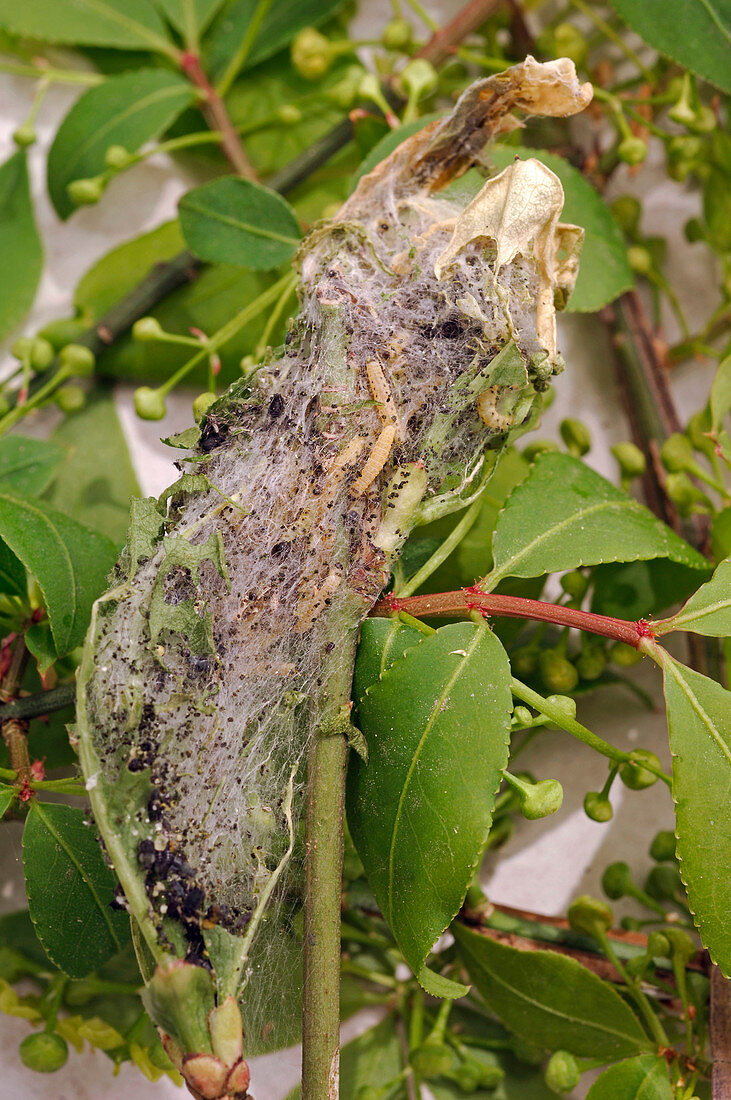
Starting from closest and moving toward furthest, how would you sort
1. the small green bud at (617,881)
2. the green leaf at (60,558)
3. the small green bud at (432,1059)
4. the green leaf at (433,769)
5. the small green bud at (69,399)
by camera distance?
the green leaf at (433,769) < the green leaf at (60,558) < the small green bud at (432,1059) < the small green bud at (617,881) < the small green bud at (69,399)

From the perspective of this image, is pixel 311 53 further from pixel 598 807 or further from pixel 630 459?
pixel 598 807

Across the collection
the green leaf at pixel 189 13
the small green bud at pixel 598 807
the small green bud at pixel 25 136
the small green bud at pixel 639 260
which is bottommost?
the small green bud at pixel 598 807

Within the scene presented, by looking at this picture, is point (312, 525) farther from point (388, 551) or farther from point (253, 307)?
point (253, 307)

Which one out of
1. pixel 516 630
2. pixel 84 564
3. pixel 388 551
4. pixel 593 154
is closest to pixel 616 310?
pixel 593 154

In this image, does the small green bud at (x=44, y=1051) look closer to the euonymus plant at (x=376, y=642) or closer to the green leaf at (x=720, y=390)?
A: the euonymus plant at (x=376, y=642)

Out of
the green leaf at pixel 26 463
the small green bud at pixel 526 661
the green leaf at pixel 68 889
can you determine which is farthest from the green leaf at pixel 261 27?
A: the green leaf at pixel 68 889

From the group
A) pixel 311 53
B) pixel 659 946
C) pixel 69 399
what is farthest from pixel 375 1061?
pixel 311 53
